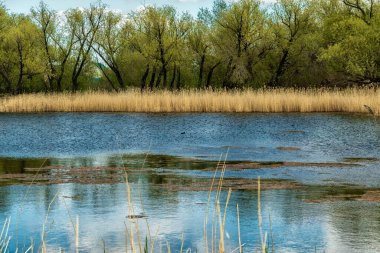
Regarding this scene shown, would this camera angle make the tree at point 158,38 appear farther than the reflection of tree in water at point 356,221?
Yes

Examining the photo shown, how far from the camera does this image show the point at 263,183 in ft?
36.8

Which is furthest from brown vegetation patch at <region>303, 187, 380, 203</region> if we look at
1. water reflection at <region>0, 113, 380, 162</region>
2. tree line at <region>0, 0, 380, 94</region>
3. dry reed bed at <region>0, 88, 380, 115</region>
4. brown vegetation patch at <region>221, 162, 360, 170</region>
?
tree line at <region>0, 0, 380, 94</region>

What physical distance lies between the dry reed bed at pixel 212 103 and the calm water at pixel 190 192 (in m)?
6.25

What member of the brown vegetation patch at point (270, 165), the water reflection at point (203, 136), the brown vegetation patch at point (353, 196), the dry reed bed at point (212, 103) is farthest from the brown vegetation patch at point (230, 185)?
the dry reed bed at point (212, 103)

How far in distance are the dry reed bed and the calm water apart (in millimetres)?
6252

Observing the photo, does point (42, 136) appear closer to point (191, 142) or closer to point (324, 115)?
point (191, 142)

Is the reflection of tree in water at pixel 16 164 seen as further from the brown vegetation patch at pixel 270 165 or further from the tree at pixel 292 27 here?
the tree at pixel 292 27

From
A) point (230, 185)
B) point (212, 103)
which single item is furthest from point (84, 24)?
point (230, 185)

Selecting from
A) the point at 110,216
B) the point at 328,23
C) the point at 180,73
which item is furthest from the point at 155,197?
the point at 180,73

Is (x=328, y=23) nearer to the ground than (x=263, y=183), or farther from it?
farther from it

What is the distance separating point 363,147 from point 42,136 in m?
10.5

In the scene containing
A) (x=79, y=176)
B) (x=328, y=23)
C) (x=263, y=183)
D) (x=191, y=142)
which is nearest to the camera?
(x=263, y=183)

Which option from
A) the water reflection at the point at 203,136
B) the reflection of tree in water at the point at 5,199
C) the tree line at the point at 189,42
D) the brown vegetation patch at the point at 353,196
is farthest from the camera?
the tree line at the point at 189,42

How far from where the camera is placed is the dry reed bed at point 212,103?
32438 mm
